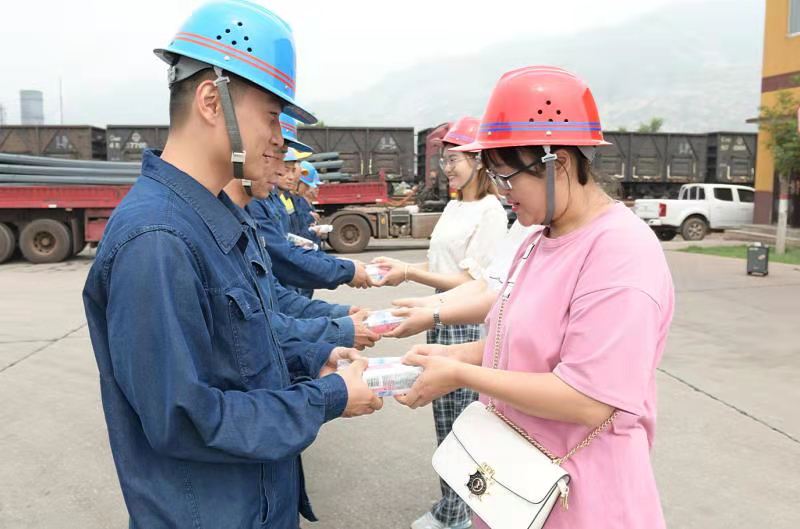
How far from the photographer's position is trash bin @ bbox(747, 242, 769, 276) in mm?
11273

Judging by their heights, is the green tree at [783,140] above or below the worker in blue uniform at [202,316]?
above

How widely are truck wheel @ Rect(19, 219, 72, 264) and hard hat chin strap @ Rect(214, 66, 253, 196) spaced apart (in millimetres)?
14582

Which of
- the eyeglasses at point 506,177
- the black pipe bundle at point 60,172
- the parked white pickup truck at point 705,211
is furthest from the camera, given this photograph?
the parked white pickup truck at point 705,211

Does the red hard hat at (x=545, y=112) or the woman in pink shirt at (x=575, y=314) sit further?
the red hard hat at (x=545, y=112)

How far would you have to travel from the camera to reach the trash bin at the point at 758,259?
11273 millimetres

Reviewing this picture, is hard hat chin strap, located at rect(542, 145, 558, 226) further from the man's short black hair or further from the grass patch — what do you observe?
the grass patch

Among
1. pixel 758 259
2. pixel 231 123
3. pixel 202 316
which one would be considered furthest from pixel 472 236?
pixel 758 259

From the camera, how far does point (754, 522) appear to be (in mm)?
3432

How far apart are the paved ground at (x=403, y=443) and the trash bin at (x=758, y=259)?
372cm

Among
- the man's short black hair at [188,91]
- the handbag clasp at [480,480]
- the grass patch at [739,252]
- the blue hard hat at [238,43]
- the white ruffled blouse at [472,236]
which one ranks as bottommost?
the grass patch at [739,252]

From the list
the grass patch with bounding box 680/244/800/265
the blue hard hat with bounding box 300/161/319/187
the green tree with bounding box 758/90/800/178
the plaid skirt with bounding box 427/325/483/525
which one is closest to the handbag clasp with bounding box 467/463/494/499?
the plaid skirt with bounding box 427/325/483/525

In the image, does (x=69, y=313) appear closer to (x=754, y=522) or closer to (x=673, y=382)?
(x=673, y=382)

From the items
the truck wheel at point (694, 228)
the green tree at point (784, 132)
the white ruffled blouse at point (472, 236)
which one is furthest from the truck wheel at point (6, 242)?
the truck wheel at point (694, 228)

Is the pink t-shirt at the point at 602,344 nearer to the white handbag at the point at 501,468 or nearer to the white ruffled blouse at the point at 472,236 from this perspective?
the white handbag at the point at 501,468
